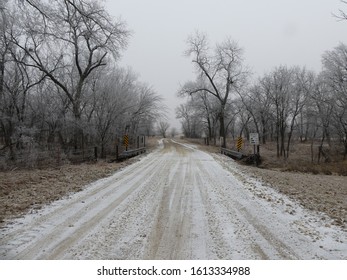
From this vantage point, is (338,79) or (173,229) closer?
(173,229)

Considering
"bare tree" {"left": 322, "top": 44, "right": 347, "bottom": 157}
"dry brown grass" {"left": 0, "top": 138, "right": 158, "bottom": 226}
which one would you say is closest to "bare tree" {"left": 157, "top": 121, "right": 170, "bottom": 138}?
"bare tree" {"left": 322, "top": 44, "right": 347, "bottom": 157}

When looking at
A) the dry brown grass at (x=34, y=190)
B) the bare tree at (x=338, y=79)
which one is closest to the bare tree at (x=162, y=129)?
the bare tree at (x=338, y=79)

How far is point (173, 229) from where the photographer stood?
559cm

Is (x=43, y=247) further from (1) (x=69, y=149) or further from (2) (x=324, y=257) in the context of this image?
(1) (x=69, y=149)

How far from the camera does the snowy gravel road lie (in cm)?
448

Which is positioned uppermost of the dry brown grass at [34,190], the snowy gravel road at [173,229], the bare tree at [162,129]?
the bare tree at [162,129]

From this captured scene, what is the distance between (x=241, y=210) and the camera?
7047 millimetres

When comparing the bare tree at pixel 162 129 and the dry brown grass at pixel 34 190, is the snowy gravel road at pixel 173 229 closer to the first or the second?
the dry brown grass at pixel 34 190

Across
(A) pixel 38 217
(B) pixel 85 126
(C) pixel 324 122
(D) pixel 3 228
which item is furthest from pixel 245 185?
(C) pixel 324 122

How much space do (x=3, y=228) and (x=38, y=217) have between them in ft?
2.66

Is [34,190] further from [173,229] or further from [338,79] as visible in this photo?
[338,79]

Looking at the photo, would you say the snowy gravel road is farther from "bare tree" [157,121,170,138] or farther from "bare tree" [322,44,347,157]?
"bare tree" [157,121,170,138]

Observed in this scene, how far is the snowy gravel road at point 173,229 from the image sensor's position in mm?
4484

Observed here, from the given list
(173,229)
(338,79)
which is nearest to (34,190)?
(173,229)
